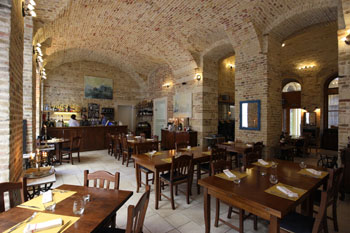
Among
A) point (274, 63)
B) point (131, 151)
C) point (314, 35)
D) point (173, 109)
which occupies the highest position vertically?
point (314, 35)

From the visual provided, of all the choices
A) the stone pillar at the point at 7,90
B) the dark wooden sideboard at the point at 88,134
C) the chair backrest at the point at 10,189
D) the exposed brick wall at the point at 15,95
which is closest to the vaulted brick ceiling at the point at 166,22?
the exposed brick wall at the point at 15,95

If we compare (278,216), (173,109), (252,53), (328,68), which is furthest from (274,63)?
(328,68)

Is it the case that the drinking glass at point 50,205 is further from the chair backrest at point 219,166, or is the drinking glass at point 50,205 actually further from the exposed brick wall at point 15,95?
the chair backrest at point 219,166

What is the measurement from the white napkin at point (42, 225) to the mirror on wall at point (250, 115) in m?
5.91

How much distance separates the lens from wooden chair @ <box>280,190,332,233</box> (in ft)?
5.65

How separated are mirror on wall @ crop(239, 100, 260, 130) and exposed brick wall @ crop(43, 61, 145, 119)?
313 inches

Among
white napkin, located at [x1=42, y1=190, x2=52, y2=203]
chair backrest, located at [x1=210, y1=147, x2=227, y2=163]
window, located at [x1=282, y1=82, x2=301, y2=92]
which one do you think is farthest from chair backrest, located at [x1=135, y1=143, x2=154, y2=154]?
window, located at [x1=282, y1=82, x2=301, y2=92]

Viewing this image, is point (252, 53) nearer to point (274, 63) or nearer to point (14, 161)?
point (274, 63)

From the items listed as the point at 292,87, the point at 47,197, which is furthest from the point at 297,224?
the point at 292,87

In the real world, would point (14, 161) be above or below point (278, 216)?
above

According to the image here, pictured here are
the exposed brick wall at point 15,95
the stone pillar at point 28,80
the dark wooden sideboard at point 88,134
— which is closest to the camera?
the exposed brick wall at point 15,95

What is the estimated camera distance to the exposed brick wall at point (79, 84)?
10023 millimetres

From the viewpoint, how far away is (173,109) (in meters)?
9.67

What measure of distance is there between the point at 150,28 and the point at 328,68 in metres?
9.66
